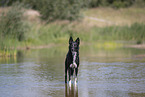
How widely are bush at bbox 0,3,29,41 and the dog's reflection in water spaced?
45.9 feet

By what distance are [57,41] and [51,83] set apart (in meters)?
28.6

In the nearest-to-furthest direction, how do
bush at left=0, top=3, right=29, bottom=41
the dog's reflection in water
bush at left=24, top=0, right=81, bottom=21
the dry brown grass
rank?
1. the dog's reflection in water
2. bush at left=0, top=3, right=29, bottom=41
3. bush at left=24, top=0, right=81, bottom=21
4. the dry brown grass

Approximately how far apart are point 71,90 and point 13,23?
744 inches

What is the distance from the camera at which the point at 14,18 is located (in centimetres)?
2983

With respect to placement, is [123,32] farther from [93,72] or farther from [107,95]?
[107,95]

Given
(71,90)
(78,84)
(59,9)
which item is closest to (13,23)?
(78,84)

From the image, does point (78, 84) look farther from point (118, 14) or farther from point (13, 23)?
point (118, 14)

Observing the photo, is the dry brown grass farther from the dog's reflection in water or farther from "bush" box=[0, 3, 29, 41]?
the dog's reflection in water

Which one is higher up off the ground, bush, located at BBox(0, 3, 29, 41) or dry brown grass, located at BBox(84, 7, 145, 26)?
dry brown grass, located at BBox(84, 7, 145, 26)

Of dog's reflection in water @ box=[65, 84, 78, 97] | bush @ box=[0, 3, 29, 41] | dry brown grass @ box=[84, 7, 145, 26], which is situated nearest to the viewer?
dog's reflection in water @ box=[65, 84, 78, 97]

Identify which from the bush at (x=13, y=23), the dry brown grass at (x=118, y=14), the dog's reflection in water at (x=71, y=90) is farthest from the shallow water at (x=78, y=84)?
the dry brown grass at (x=118, y=14)

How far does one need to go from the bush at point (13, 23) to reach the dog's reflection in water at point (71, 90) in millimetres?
13999

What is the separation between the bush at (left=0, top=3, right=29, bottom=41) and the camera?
25694mm

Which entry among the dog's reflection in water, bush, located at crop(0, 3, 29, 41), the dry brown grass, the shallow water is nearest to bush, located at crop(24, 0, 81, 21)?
the dry brown grass
